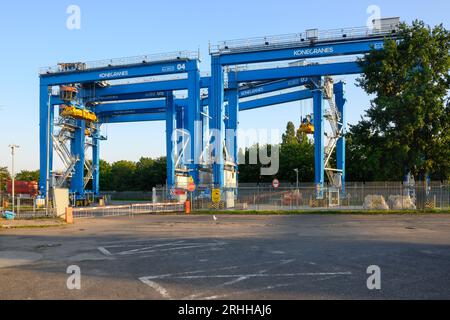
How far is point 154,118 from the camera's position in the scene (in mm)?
59312

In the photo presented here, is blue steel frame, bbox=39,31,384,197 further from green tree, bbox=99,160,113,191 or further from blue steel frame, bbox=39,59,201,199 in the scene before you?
green tree, bbox=99,160,113,191

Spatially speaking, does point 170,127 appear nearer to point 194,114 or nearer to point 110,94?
point 110,94

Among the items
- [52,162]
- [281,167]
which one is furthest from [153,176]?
[52,162]

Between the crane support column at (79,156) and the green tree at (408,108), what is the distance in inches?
1259

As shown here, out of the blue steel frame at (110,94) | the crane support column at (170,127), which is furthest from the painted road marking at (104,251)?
the crane support column at (170,127)

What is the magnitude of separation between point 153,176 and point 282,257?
249 ft

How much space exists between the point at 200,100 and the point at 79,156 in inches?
703

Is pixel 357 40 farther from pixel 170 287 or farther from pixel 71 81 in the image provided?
pixel 170 287

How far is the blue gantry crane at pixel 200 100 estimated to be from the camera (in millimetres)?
36969

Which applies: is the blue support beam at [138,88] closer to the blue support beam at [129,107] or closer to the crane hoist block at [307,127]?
the blue support beam at [129,107]

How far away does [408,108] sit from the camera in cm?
2883

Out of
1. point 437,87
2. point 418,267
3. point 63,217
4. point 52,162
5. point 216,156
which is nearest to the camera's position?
point 418,267

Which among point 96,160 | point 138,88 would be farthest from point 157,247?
point 96,160

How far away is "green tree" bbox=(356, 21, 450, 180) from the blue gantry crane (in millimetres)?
2599
